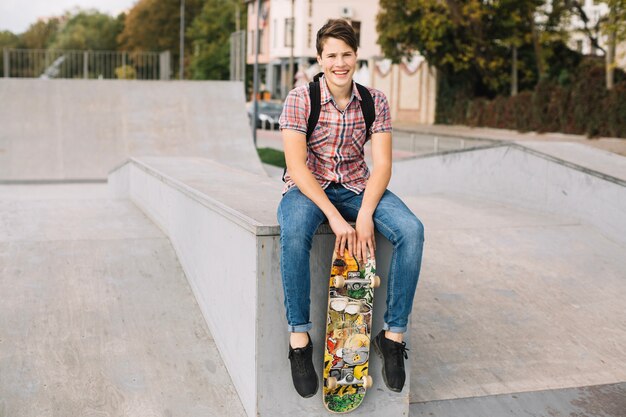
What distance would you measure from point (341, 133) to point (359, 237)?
548 mm

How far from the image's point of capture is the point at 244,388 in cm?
382

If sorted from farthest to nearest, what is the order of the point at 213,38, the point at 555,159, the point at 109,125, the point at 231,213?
the point at 213,38, the point at 109,125, the point at 555,159, the point at 231,213

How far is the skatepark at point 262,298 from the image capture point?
12.3 ft

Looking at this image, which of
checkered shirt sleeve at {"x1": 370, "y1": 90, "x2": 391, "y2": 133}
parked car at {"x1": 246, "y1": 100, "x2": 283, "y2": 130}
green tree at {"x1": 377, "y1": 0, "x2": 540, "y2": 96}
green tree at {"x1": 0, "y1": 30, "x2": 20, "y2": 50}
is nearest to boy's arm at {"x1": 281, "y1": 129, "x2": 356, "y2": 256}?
checkered shirt sleeve at {"x1": 370, "y1": 90, "x2": 391, "y2": 133}

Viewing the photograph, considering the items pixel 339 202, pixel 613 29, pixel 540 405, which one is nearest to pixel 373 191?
pixel 339 202

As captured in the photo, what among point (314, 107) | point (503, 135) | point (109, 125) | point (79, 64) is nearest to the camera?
point (314, 107)

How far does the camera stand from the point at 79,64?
26969mm

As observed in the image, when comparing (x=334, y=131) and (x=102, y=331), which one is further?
(x=102, y=331)

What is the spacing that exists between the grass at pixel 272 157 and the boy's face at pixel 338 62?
14998mm

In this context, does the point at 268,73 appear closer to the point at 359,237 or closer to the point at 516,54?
the point at 516,54

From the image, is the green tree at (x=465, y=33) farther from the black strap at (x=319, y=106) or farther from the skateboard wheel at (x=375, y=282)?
the skateboard wheel at (x=375, y=282)

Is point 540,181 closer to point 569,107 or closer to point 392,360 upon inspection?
point 392,360

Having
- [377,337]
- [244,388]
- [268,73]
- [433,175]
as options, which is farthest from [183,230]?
[268,73]

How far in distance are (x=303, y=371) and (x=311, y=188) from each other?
32.5 inches
